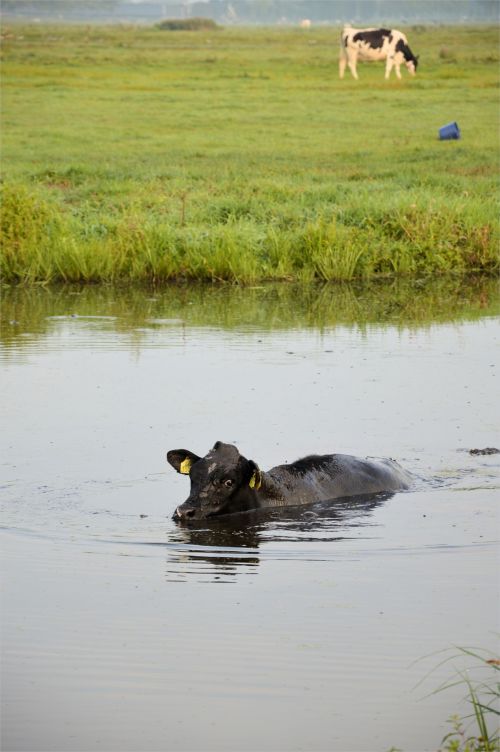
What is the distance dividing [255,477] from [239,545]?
0.60 m

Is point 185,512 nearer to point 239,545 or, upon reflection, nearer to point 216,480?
point 216,480

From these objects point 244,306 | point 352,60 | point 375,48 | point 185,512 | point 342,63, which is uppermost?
point 375,48

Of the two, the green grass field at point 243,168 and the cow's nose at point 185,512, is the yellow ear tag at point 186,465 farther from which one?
the green grass field at point 243,168

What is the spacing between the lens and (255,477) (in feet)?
31.0

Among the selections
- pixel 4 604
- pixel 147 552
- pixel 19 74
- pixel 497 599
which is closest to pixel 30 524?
pixel 147 552

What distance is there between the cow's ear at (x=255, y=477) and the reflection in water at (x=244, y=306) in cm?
690

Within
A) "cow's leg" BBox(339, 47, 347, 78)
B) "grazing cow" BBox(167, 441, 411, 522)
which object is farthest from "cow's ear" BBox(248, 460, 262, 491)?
"cow's leg" BBox(339, 47, 347, 78)

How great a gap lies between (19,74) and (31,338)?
34899mm

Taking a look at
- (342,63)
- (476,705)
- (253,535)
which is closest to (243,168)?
(253,535)

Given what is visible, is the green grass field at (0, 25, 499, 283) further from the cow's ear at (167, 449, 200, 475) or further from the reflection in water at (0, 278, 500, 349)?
the cow's ear at (167, 449, 200, 475)

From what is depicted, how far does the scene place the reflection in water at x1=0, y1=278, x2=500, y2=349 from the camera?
685 inches

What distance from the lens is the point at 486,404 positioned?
12812 millimetres

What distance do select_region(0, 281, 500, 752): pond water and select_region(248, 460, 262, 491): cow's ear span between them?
232 mm

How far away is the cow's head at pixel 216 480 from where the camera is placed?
9.38 meters
